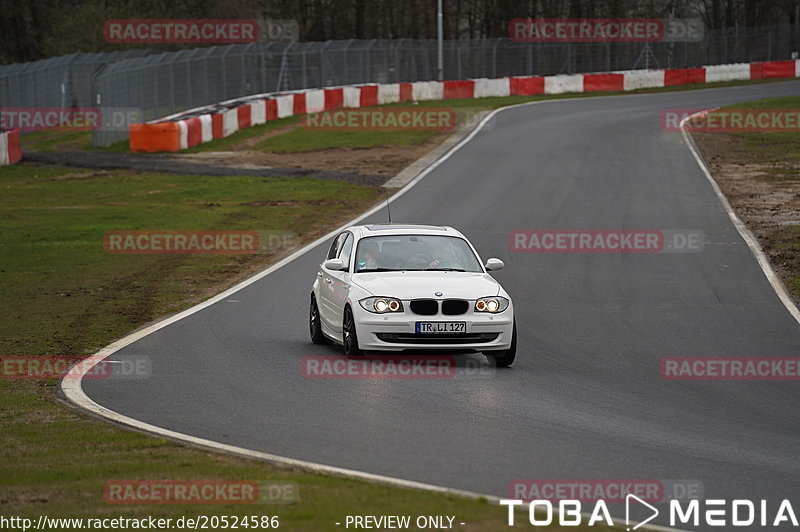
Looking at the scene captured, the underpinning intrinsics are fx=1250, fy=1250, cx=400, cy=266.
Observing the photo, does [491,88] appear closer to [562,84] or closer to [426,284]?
[562,84]

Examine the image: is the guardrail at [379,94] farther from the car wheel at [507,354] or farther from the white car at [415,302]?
the car wheel at [507,354]

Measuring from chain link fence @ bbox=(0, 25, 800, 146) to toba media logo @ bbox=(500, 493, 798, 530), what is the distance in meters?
38.8

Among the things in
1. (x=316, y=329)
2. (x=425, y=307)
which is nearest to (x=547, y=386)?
(x=425, y=307)

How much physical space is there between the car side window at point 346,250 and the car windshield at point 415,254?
145 mm

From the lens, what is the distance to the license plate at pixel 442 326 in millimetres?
12961

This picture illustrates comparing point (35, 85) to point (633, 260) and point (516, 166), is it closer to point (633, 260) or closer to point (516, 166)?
point (516, 166)

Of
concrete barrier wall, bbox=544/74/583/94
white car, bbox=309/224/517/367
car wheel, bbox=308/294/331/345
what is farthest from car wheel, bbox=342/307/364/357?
concrete barrier wall, bbox=544/74/583/94

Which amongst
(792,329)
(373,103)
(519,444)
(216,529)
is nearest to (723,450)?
(519,444)

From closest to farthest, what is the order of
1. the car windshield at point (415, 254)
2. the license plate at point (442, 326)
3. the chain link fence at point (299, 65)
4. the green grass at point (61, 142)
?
1. the license plate at point (442, 326)
2. the car windshield at point (415, 254)
3. the green grass at point (61, 142)
4. the chain link fence at point (299, 65)

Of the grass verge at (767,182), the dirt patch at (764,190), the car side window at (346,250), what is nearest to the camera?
the car side window at (346,250)

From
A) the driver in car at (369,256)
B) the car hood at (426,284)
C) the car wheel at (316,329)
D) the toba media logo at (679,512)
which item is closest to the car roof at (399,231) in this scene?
the driver in car at (369,256)

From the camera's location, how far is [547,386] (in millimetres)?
12070

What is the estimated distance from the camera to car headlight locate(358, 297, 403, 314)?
42.9 feet

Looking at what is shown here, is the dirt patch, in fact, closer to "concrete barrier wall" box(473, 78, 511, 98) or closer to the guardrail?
the guardrail
